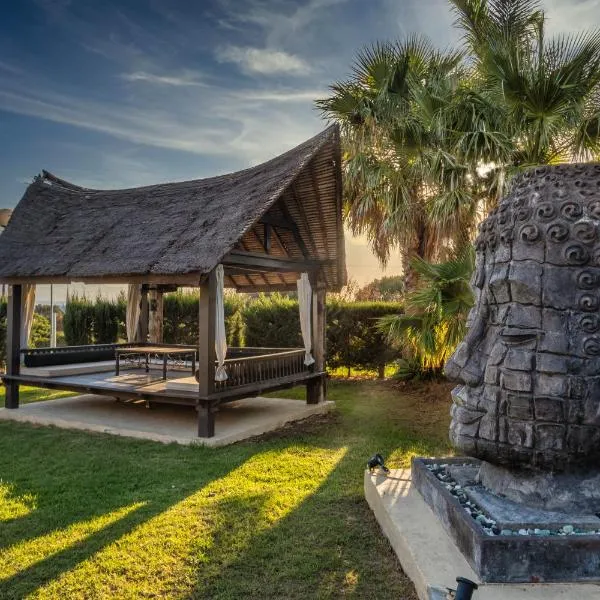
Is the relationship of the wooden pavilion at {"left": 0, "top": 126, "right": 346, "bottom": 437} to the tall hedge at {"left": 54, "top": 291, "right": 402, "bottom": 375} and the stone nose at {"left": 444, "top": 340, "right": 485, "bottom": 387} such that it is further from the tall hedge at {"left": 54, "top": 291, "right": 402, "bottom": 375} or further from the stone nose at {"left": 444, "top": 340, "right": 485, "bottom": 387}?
the stone nose at {"left": 444, "top": 340, "right": 485, "bottom": 387}

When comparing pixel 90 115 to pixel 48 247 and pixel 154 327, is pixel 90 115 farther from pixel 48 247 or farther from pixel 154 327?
pixel 154 327

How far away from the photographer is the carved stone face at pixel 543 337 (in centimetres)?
341

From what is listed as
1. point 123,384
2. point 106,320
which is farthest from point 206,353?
point 106,320

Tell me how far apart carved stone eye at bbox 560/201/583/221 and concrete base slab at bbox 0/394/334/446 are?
5.48 meters

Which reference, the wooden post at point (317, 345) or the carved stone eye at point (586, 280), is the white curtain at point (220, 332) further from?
the carved stone eye at point (586, 280)

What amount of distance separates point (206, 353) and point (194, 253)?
150 cm

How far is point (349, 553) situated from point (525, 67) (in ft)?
20.8

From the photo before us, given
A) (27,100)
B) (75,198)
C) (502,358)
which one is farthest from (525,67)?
(27,100)

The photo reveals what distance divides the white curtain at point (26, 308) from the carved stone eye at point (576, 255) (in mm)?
9607

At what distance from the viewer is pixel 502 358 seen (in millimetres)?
3648

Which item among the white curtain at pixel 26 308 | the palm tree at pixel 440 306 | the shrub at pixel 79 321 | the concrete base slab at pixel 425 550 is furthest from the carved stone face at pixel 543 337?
the shrub at pixel 79 321

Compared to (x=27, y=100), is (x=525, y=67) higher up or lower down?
lower down

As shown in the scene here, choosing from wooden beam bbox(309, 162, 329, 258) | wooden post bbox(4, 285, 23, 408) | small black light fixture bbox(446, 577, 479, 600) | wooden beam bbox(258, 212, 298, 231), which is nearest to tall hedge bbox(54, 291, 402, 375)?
wooden beam bbox(309, 162, 329, 258)

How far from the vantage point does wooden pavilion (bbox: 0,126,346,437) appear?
295 inches
